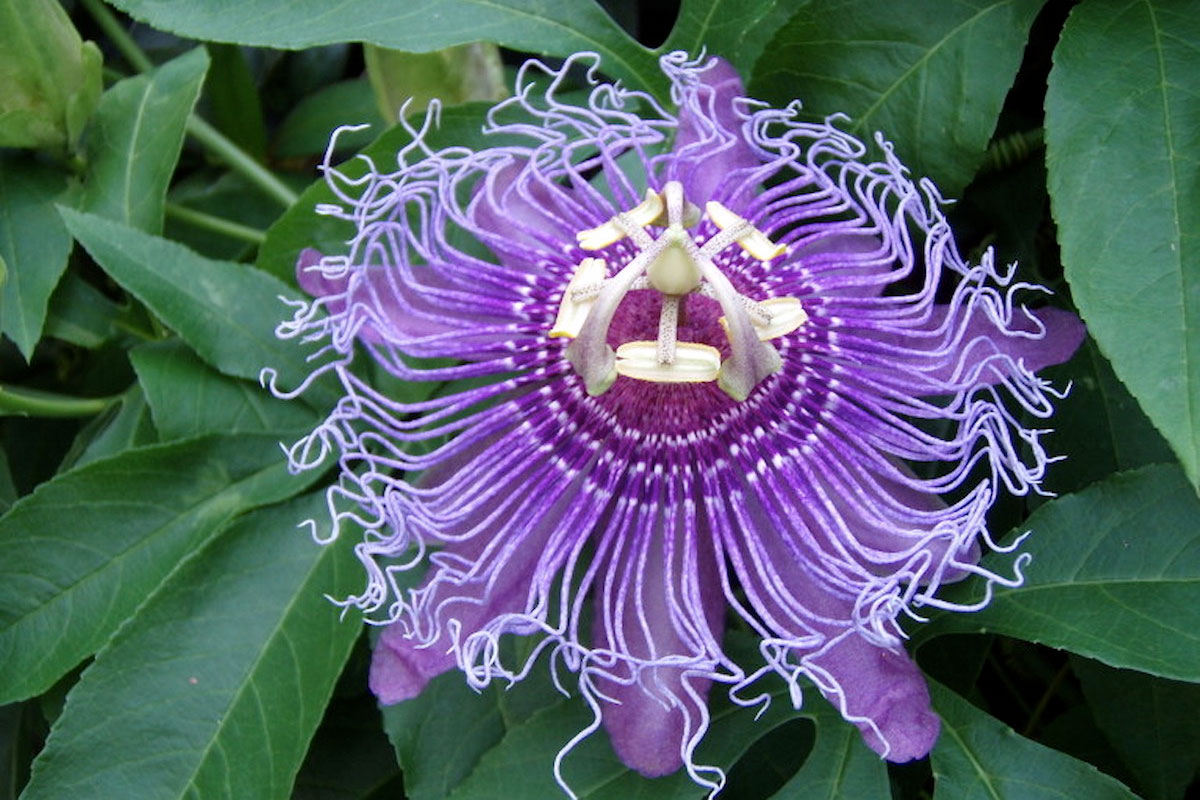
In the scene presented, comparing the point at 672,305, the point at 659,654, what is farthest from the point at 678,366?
the point at 659,654

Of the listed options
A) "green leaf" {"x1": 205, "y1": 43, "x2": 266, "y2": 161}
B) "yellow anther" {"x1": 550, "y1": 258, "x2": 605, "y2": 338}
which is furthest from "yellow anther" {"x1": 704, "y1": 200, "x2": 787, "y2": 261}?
"green leaf" {"x1": 205, "y1": 43, "x2": 266, "y2": 161}

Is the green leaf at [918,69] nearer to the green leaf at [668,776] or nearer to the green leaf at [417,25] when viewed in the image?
the green leaf at [417,25]

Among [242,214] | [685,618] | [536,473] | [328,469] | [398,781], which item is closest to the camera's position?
[685,618]

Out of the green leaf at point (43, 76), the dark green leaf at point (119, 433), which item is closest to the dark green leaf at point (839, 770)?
the dark green leaf at point (119, 433)

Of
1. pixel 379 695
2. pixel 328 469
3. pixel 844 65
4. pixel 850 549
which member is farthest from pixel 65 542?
pixel 844 65

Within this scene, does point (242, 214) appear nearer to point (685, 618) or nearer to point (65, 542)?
point (65, 542)

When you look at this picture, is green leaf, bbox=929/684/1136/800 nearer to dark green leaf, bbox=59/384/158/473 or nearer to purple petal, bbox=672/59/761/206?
purple petal, bbox=672/59/761/206

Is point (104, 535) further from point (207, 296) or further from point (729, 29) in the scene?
point (729, 29)
